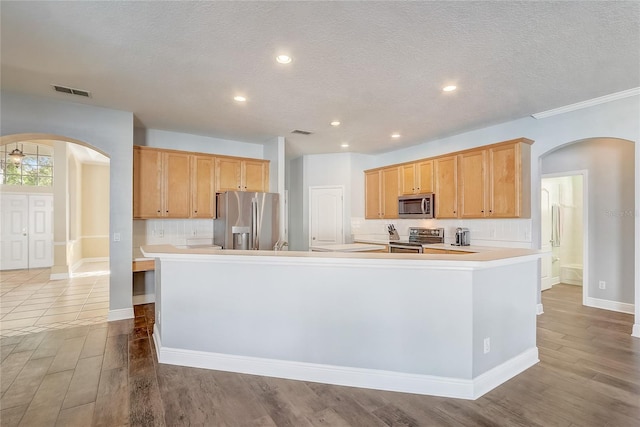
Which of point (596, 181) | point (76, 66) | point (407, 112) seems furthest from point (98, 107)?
point (596, 181)

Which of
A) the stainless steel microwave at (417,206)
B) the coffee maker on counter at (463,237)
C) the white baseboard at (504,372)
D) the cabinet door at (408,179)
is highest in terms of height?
the cabinet door at (408,179)

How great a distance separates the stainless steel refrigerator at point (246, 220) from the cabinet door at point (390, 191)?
2350mm

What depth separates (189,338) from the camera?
273 cm

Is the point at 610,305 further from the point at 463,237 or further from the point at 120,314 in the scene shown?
the point at 120,314

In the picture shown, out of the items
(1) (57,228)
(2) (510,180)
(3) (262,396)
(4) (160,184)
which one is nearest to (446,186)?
(2) (510,180)

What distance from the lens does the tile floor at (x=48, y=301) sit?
3773 millimetres

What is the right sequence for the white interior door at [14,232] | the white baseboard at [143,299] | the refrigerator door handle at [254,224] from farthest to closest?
the white interior door at [14,232] < the refrigerator door handle at [254,224] < the white baseboard at [143,299]

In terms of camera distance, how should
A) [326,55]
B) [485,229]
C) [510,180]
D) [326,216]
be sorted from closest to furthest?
[326,55] → [510,180] → [485,229] → [326,216]

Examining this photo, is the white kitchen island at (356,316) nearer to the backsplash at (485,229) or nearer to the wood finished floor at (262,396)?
the wood finished floor at (262,396)

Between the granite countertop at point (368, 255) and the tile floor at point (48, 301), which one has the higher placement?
the granite countertop at point (368, 255)

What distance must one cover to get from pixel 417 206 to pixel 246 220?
310cm

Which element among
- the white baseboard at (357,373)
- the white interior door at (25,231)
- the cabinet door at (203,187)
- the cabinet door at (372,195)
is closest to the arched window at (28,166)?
the white interior door at (25,231)

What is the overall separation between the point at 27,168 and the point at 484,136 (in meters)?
10.7

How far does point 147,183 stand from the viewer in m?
4.62
